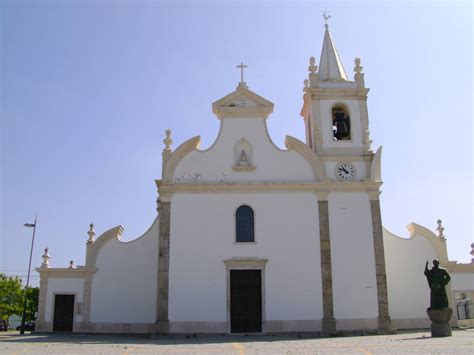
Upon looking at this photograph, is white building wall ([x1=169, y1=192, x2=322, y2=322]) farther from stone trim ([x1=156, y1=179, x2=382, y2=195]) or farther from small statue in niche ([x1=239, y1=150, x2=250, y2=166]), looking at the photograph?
small statue in niche ([x1=239, y1=150, x2=250, y2=166])

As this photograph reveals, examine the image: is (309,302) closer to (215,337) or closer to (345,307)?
(345,307)

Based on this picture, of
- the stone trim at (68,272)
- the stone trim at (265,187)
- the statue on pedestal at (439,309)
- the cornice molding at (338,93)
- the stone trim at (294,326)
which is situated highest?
the cornice molding at (338,93)

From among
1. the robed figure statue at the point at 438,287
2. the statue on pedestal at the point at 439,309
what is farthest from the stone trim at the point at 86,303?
the robed figure statue at the point at 438,287

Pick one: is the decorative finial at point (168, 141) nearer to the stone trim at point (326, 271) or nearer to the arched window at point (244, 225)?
the arched window at point (244, 225)

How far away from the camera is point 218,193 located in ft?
66.6

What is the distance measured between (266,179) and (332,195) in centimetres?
276

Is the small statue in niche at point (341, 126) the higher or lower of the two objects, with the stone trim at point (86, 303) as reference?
higher

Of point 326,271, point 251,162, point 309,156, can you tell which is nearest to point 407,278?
point 326,271

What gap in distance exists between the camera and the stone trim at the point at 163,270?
18844 mm

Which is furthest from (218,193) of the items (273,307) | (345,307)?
(345,307)

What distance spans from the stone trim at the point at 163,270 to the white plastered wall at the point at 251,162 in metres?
1.50

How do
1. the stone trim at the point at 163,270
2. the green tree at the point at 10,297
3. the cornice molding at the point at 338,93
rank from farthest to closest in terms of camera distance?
the green tree at the point at 10,297
the cornice molding at the point at 338,93
the stone trim at the point at 163,270

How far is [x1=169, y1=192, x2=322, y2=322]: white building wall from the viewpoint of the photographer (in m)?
19.2

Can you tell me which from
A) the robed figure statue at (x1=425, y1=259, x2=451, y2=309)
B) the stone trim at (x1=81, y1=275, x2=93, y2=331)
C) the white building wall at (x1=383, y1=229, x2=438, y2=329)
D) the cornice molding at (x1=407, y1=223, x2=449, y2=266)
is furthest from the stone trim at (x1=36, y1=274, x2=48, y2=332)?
the cornice molding at (x1=407, y1=223, x2=449, y2=266)
